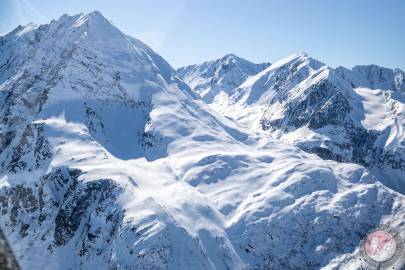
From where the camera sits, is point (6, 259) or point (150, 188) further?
point (150, 188)

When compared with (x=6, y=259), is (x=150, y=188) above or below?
below

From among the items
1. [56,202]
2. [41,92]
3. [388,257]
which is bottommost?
[388,257]

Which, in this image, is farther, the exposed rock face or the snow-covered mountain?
the snow-covered mountain

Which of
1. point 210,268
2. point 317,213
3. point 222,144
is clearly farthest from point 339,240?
point 222,144

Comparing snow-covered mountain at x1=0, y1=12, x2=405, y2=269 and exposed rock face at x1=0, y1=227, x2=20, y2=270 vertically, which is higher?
exposed rock face at x1=0, y1=227, x2=20, y2=270

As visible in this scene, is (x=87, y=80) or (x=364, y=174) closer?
(x=364, y=174)

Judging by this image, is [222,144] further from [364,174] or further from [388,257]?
[388,257]

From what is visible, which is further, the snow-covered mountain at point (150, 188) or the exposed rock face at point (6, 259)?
the snow-covered mountain at point (150, 188)

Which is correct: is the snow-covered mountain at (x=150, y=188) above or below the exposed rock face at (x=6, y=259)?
below
